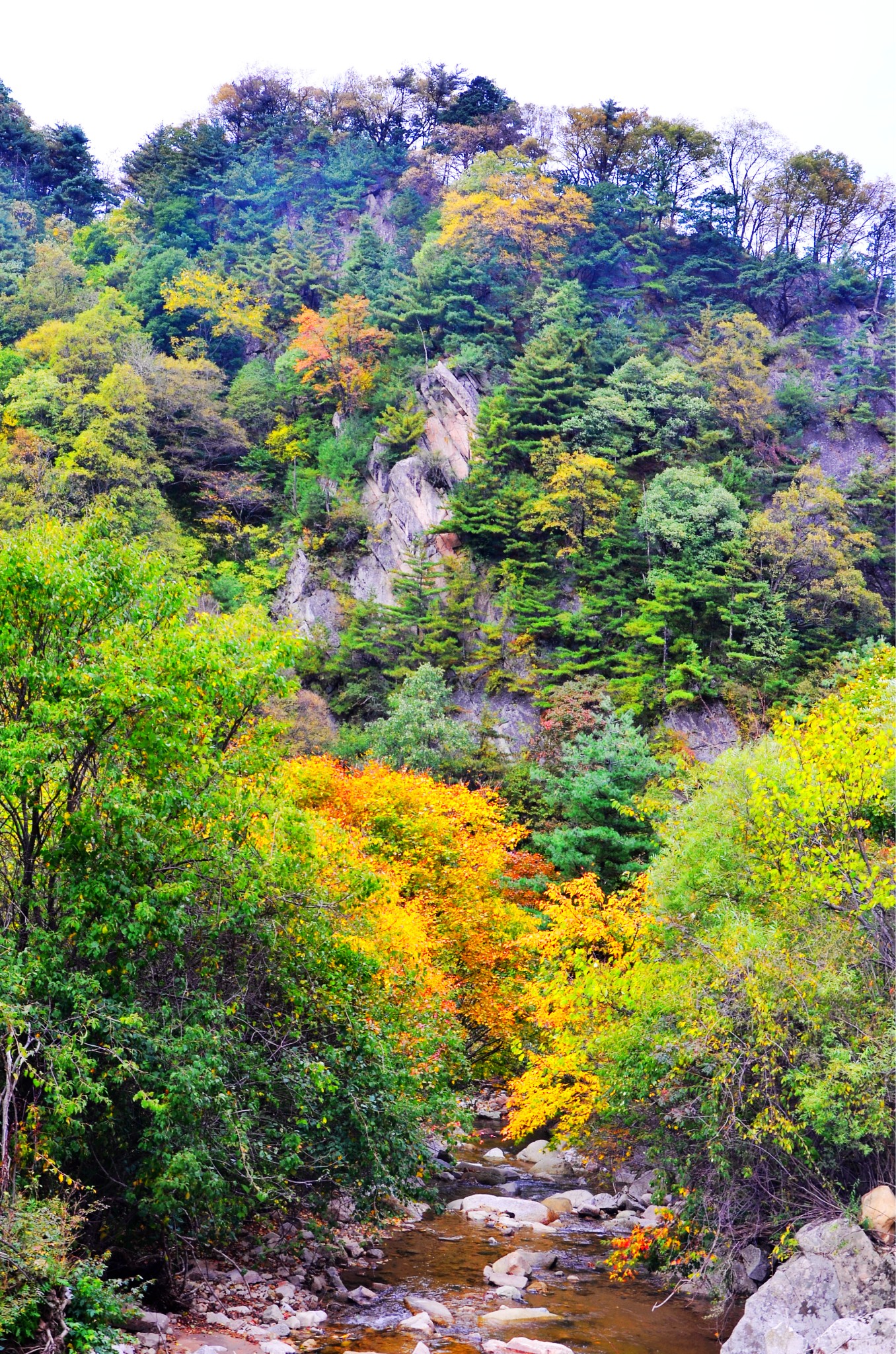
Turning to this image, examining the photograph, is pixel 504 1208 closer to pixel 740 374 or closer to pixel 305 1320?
pixel 305 1320

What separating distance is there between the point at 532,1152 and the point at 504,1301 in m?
8.78

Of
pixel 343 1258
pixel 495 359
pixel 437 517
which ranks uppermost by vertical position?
pixel 495 359

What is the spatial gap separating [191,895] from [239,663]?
2.61m

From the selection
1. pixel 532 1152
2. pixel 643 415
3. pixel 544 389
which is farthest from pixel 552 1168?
pixel 544 389

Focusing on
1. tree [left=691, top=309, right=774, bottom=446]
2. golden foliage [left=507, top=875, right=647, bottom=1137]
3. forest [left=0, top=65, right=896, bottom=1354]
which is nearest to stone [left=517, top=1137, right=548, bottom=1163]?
forest [left=0, top=65, right=896, bottom=1354]

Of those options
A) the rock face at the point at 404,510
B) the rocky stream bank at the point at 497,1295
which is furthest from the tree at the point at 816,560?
the rocky stream bank at the point at 497,1295

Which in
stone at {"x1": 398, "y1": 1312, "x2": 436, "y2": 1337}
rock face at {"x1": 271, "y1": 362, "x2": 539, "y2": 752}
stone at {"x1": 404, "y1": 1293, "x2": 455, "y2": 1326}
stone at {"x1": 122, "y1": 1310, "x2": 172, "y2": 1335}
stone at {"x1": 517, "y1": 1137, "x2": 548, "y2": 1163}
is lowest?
stone at {"x1": 517, "y1": 1137, "x2": 548, "y2": 1163}

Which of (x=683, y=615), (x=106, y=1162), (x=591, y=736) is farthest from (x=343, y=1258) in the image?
(x=683, y=615)

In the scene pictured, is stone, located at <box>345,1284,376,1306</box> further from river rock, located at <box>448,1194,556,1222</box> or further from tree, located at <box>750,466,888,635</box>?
tree, located at <box>750,466,888,635</box>

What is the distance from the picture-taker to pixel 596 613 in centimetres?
3644

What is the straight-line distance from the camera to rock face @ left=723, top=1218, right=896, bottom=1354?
9.60m

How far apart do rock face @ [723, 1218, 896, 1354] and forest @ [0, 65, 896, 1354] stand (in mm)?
591

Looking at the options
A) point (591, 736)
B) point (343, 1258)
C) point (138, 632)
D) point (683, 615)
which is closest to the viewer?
point (138, 632)

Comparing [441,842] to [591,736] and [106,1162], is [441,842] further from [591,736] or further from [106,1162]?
[106,1162]
